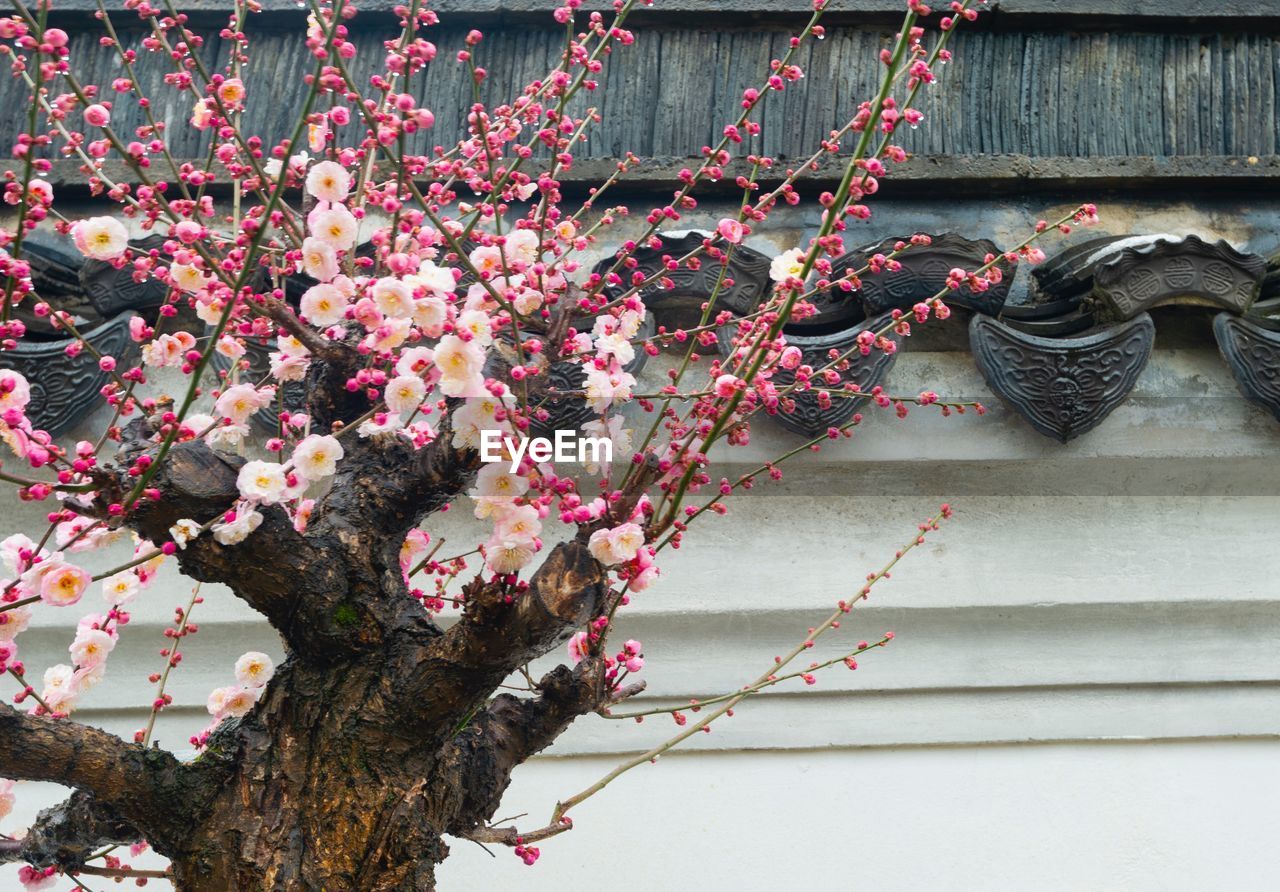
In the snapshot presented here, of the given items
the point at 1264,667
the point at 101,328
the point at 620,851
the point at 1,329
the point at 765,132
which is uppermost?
the point at 765,132

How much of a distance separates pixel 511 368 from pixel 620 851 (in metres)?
1.28

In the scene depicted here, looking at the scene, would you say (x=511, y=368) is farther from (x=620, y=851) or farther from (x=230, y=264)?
(x=620, y=851)

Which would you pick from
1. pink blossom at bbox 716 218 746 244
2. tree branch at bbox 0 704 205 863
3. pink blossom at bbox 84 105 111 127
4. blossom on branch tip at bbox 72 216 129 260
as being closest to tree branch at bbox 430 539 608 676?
tree branch at bbox 0 704 205 863

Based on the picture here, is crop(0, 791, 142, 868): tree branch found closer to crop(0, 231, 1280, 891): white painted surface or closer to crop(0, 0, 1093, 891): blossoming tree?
crop(0, 0, 1093, 891): blossoming tree

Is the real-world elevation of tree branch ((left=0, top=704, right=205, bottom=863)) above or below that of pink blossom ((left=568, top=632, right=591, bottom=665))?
below

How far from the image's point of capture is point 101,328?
2.44 meters

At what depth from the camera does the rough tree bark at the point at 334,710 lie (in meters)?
1.63

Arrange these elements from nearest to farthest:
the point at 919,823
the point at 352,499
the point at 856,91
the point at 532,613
A: 1. the point at 532,613
2. the point at 352,499
3. the point at 919,823
4. the point at 856,91

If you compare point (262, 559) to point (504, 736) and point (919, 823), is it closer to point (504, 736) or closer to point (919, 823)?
point (504, 736)

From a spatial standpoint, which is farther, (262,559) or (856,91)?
(856,91)

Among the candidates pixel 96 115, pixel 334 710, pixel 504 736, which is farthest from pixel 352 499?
pixel 96 115

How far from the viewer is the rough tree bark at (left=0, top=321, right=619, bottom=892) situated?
1.63m

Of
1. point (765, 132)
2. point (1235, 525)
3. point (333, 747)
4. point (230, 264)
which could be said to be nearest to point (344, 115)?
point (230, 264)

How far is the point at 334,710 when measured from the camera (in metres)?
1.75
